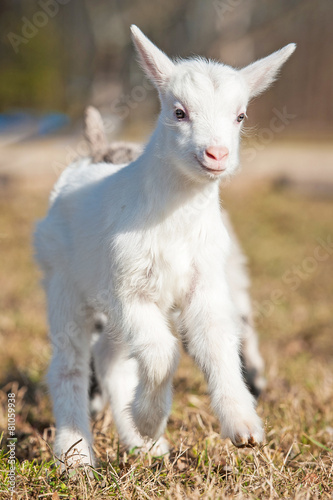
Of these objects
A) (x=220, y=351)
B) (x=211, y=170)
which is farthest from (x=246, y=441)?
(x=211, y=170)

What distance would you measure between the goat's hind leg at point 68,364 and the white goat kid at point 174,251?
0.01m

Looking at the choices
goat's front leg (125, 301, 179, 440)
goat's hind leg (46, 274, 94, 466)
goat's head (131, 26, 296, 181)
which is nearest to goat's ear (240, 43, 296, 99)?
goat's head (131, 26, 296, 181)

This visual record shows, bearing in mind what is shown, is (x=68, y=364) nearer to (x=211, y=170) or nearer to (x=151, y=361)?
(x=151, y=361)

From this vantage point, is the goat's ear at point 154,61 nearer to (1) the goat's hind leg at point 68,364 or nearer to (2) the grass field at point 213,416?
(1) the goat's hind leg at point 68,364

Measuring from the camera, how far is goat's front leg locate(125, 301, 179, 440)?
303 cm

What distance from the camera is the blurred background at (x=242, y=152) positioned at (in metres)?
5.01

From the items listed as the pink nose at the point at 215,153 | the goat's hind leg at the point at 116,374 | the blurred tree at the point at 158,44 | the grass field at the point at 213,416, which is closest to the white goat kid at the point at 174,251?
the pink nose at the point at 215,153

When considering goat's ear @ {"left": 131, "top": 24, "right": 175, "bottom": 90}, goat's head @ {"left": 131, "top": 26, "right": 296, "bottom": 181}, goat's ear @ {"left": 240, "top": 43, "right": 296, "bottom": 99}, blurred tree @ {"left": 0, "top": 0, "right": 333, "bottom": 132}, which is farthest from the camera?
blurred tree @ {"left": 0, "top": 0, "right": 333, "bottom": 132}

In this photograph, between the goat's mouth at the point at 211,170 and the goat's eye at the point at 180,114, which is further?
the goat's eye at the point at 180,114

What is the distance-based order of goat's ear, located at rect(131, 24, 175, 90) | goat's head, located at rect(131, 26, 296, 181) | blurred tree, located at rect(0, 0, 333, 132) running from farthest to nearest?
blurred tree, located at rect(0, 0, 333, 132) → goat's ear, located at rect(131, 24, 175, 90) → goat's head, located at rect(131, 26, 296, 181)

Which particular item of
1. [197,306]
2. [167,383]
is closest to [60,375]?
[167,383]

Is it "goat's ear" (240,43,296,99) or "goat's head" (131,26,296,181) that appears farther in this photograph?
"goat's ear" (240,43,296,99)

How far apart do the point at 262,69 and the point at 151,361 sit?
1503 millimetres

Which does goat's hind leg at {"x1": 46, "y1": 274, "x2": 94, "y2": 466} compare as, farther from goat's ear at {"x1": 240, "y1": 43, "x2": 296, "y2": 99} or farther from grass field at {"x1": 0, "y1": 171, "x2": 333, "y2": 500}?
goat's ear at {"x1": 240, "y1": 43, "x2": 296, "y2": 99}
